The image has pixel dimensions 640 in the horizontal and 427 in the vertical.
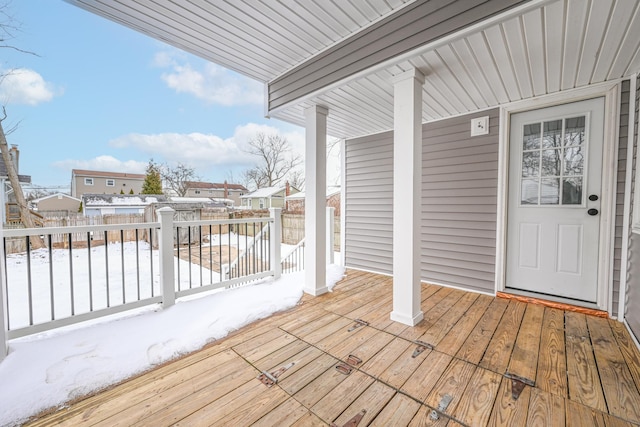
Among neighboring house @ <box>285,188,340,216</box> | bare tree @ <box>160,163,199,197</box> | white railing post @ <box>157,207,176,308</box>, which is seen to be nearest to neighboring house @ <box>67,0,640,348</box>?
white railing post @ <box>157,207,176,308</box>

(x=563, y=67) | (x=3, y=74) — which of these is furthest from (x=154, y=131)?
(x=563, y=67)

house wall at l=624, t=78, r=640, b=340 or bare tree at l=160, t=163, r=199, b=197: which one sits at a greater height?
bare tree at l=160, t=163, r=199, b=197

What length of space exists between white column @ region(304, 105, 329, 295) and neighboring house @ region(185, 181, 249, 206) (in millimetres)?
23615

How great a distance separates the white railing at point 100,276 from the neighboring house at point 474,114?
1.12 metres

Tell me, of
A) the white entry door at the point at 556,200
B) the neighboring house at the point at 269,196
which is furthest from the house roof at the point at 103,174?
the white entry door at the point at 556,200

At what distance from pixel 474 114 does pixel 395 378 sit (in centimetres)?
301

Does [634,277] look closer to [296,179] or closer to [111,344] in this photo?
[111,344]

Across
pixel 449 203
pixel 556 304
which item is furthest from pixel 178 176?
pixel 556 304

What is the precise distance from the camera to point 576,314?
2363 millimetres

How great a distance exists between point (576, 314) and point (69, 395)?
13.0ft

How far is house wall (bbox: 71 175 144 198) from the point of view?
21.9m

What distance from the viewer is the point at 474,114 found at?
2.97m

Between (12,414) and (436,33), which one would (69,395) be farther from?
(436,33)

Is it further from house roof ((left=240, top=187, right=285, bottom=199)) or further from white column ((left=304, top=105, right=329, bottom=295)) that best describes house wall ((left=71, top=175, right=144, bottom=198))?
white column ((left=304, top=105, right=329, bottom=295))
